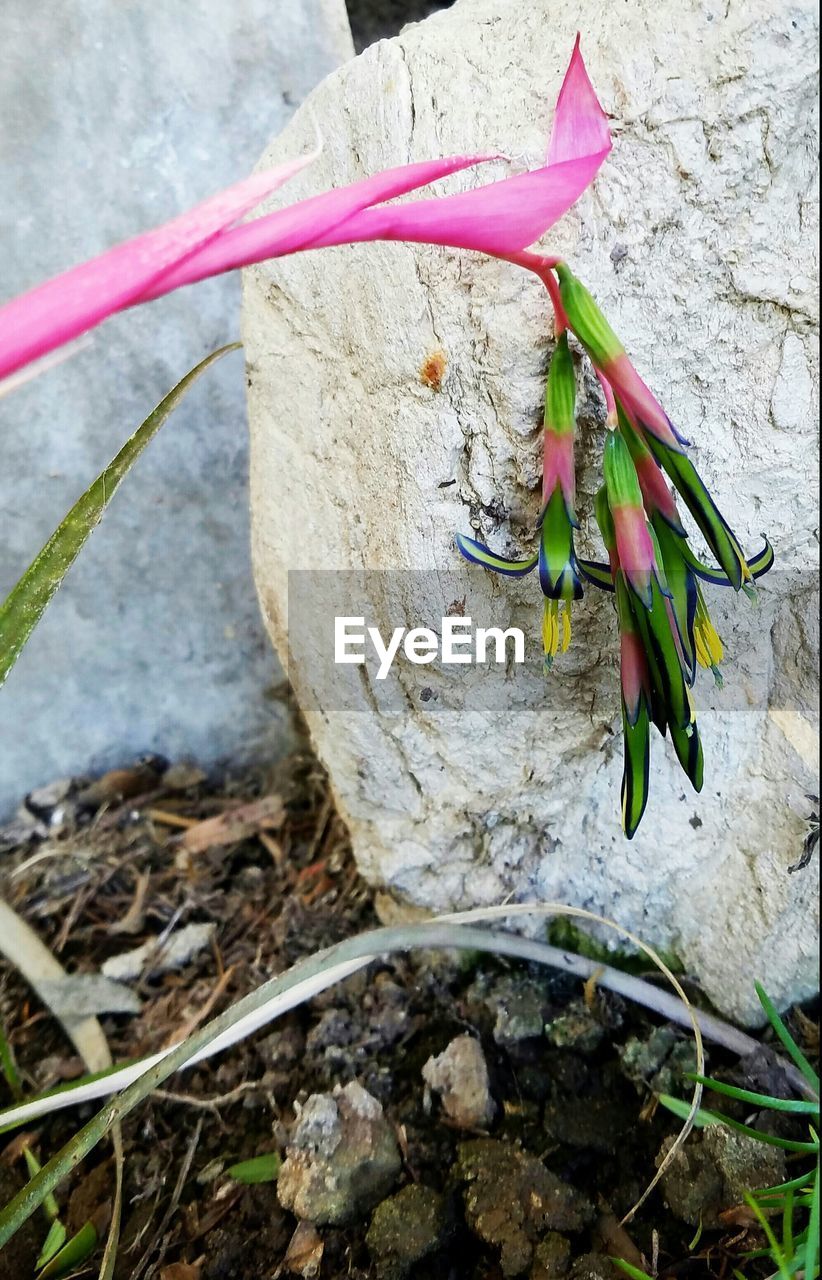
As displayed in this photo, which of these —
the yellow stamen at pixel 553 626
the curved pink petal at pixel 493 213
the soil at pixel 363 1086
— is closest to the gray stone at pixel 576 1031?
the soil at pixel 363 1086

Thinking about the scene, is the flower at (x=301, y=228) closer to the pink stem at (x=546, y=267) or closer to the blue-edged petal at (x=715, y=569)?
the pink stem at (x=546, y=267)

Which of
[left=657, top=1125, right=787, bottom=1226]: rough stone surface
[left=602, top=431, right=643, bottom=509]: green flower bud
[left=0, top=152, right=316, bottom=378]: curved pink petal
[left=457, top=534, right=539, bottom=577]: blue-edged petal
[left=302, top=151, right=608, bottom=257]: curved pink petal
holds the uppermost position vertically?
[left=302, top=151, right=608, bottom=257]: curved pink petal

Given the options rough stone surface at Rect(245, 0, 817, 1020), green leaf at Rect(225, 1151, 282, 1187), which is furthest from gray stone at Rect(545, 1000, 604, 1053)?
green leaf at Rect(225, 1151, 282, 1187)

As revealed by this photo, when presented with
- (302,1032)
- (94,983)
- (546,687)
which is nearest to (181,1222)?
(302,1032)

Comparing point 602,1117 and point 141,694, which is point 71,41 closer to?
point 141,694

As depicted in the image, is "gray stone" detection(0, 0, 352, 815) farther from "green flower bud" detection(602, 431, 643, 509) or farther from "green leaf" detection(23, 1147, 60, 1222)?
"green flower bud" detection(602, 431, 643, 509)

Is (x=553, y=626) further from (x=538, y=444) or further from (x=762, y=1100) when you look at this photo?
(x=762, y=1100)

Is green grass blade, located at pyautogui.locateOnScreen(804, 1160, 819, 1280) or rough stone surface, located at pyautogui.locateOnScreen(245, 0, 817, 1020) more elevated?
rough stone surface, located at pyautogui.locateOnScreen(245, 0, 817, 1020)

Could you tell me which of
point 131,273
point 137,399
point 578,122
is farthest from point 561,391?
point 137,399
